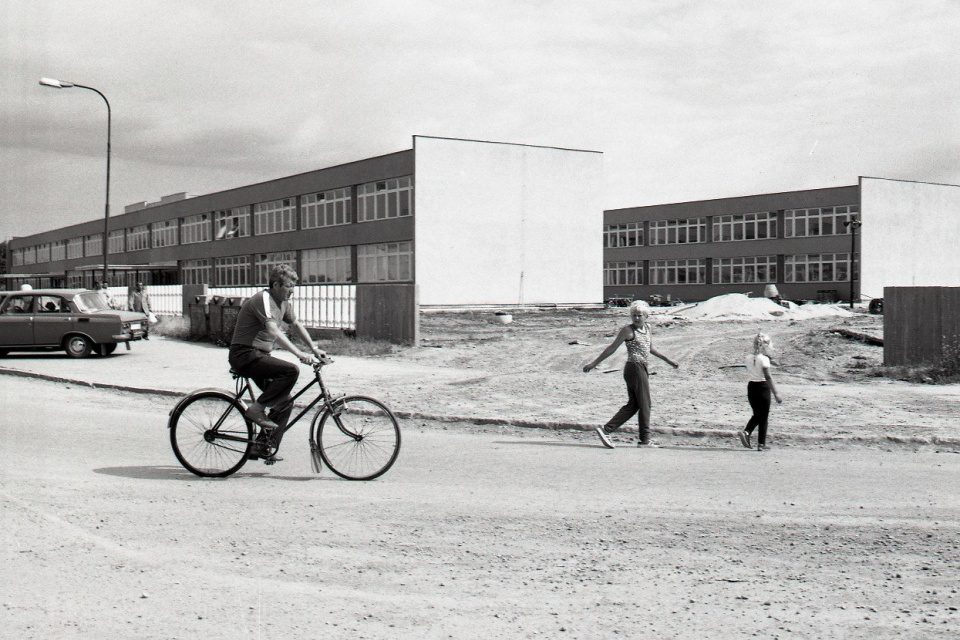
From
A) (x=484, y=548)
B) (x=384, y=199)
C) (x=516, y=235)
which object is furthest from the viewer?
(x=384, y=199)

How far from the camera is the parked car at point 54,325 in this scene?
22.9 meters

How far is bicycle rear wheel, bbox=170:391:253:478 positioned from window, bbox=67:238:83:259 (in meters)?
97.4

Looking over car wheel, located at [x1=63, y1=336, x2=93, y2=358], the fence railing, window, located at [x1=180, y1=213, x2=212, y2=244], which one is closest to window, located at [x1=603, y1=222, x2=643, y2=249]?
window, located at [x1=180, y1=213, x2=212, y2=244]

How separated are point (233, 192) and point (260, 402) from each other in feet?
210

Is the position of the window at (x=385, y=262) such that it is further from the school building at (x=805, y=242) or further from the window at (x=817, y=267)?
the window at (x=817, y=267)

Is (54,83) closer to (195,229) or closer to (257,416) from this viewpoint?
(257,416)

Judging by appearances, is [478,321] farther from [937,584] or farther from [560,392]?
[937,584]

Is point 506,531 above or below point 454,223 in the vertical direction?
below

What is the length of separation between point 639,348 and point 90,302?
54.8 feet

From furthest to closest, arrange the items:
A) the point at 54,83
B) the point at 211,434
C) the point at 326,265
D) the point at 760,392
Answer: the point at 326,265 → the point at 54,83 → the point at 760,392 → the point at 211,434

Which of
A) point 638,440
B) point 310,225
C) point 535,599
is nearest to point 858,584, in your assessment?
point 535,599

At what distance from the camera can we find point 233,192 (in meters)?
69.6

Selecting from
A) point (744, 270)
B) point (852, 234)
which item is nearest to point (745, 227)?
point (744, 270)

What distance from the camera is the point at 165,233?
81.6 metres
